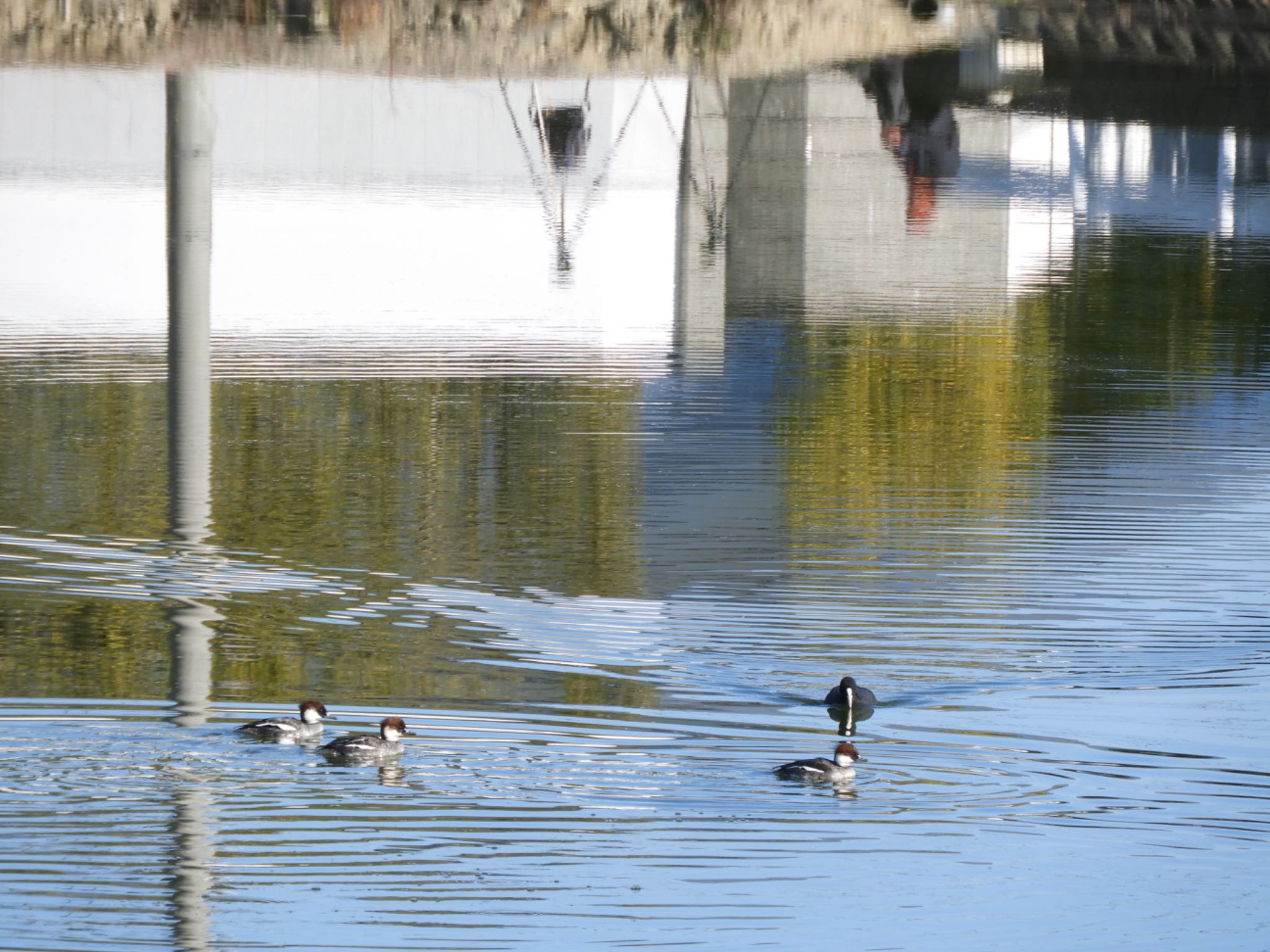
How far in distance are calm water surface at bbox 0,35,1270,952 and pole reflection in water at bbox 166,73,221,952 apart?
0.04 meters

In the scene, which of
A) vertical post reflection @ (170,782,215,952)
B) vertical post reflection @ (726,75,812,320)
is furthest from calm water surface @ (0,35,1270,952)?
vertical post reflection @ (726,75,812,320)

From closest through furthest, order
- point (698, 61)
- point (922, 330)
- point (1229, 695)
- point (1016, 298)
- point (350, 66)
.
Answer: point (1229, 695) < point (922, 330) < point (1016, 298) < point (350, 66) < point (698, 61)

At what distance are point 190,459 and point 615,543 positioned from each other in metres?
2.63

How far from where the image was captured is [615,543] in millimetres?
11719

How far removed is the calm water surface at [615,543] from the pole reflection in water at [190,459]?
0.12 feet

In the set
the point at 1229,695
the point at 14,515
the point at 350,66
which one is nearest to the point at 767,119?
the point at 350,66

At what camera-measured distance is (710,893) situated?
24.6 feet

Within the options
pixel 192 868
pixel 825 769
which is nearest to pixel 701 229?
pixel 825 769

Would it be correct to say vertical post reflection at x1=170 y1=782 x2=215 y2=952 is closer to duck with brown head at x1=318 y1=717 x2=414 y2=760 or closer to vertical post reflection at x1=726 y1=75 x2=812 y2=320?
duck with brown head at x1=318 y1=717 x2=414 y2=760

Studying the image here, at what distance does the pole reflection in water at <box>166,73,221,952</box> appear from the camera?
757 cm

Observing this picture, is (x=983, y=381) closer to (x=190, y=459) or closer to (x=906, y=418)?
(x=906, y=418)

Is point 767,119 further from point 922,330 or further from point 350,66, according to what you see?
point 922,330

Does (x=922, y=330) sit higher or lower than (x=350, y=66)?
lower

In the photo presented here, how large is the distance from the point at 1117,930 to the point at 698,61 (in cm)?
2143
